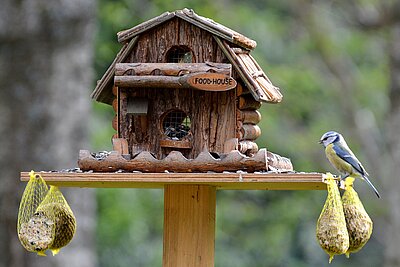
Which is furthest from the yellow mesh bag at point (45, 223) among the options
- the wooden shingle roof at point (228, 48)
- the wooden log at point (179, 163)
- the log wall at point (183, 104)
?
the wooden shingle roof at point (228, 48)

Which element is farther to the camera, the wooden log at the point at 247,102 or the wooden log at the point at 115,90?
the wooden log at the point at 115,90

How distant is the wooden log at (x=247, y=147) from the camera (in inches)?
157

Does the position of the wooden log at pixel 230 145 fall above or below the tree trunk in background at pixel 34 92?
below

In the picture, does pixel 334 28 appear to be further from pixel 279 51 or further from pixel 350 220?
pixel 350 220

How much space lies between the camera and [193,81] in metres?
3.83

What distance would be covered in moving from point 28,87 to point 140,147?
3.47 m

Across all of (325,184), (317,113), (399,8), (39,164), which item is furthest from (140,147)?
(317,113)

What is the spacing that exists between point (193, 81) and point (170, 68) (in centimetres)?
14

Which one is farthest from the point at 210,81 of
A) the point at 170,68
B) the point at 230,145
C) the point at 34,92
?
the point at 34,92

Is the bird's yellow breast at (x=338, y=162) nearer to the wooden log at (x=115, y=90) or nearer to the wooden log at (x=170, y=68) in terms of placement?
the wooden log at (x=170, y=68)

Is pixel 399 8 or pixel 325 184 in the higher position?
pixel 399 8

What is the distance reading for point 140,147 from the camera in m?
4.04

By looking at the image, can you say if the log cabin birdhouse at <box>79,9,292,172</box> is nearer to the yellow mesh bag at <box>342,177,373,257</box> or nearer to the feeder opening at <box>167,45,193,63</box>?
the feeder opening at <box>167,45,193,63</box>

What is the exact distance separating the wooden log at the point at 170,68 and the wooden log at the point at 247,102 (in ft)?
0.58
